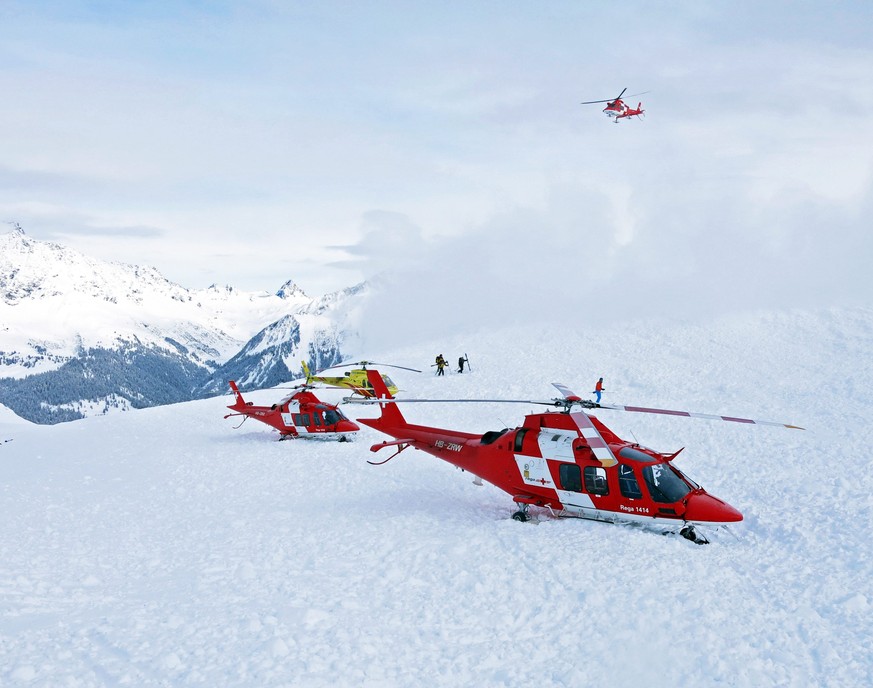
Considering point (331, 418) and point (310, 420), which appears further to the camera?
point (310, 420)

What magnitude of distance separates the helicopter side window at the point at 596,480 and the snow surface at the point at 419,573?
0.92 metres

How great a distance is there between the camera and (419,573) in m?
11.9

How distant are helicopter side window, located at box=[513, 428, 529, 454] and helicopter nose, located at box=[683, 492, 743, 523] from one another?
4249 millimetres

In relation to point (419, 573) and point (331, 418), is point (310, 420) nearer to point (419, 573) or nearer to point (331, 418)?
point (331, 418)

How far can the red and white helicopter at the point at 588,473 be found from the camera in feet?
41.1

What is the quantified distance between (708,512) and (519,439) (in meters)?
4.80

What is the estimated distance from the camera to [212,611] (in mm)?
10648

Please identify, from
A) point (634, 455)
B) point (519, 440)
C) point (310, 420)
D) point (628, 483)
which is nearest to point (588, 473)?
point (628, 483)

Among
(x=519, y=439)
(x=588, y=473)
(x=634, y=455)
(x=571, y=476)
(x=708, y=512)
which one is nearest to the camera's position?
(x=708, y=512)

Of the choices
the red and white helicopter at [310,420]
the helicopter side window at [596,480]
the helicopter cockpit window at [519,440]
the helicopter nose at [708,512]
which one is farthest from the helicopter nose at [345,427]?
the helicopter nose at [708,512]

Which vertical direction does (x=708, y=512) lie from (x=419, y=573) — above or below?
above

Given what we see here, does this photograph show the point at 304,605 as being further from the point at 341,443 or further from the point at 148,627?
the point at 341,443

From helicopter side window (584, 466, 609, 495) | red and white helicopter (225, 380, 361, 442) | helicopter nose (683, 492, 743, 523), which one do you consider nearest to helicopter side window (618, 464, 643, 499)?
helicopter side window (584, 466, 609, 495)

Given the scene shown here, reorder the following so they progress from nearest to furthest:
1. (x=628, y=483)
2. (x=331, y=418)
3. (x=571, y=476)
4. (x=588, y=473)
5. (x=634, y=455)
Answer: (x=628, y=483) < (x=634, y=455) < (x=588, y=473) < (x=571, y=476) < (x=331, y=418)
